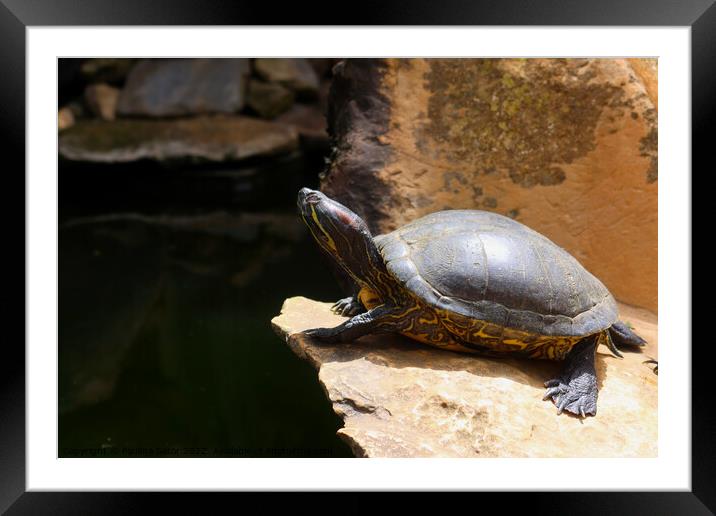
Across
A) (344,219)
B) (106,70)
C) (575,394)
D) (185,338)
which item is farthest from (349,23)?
(106,70)

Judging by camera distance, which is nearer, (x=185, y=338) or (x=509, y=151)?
(x=509, y=151)

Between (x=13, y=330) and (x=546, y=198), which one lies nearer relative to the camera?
(x=13, y=330)

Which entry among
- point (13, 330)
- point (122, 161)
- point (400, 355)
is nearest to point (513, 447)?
point (400, 355)

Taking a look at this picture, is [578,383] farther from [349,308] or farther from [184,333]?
[184,333]

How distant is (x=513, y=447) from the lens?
8.65ft

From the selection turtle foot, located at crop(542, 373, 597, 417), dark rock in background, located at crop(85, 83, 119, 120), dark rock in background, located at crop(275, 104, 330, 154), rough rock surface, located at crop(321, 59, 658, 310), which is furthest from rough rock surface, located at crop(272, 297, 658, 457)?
dark rock in background, located at crop(85, 83, 119, 120)

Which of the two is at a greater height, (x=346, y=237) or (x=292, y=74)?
(x=292, y=74)

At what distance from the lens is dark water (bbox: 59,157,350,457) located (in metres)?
3.59

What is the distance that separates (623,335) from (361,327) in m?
1.57

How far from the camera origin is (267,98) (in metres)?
10.4

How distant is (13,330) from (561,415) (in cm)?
224

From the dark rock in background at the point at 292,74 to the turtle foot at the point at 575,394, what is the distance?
332 inches

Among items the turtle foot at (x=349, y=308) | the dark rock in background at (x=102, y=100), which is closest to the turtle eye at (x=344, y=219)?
the turtle foot at (x=349, y=308)

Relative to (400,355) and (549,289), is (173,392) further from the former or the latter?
(549,289)
